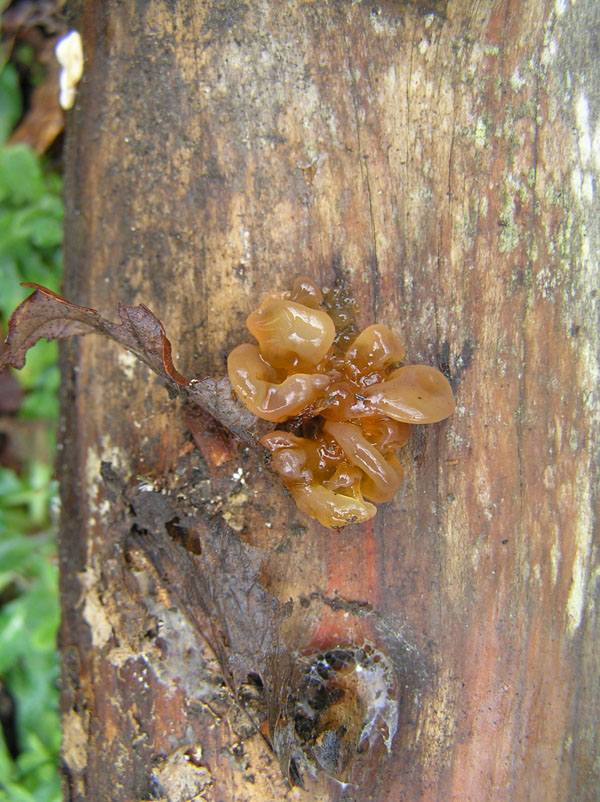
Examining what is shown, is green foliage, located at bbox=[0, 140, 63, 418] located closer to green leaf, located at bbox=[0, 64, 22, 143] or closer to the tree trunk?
green leaf, located at bbox=[0, 64, 22, 143]

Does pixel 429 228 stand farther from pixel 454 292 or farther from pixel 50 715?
pixel 50 715

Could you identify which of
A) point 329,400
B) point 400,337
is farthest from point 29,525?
point 400,337

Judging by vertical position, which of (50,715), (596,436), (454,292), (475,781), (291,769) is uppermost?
(454,292)

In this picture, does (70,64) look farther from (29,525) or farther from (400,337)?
(29,525)

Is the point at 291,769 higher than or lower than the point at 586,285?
lower

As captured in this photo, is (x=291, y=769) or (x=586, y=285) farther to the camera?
(x=586, y=285)

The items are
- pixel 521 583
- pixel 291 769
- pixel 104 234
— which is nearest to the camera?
pixel 291 769

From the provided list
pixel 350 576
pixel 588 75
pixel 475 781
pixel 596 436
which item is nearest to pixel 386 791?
pixel 475 781
